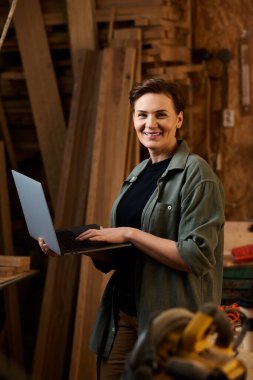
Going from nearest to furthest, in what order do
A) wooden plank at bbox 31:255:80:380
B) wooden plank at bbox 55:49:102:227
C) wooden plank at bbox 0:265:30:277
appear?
wooden plank at bbox 0:265:30:277 → wooden plank at bbox 31:255:80:380 → wooden plank at bbox 55:49:102:227

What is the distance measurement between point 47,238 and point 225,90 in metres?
2.80

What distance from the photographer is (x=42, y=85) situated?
4457 mm

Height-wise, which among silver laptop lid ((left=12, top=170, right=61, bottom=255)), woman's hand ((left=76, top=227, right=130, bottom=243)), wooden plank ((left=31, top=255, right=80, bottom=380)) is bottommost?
wooden plank ((left=31, top=255, right=80, bottom=380))

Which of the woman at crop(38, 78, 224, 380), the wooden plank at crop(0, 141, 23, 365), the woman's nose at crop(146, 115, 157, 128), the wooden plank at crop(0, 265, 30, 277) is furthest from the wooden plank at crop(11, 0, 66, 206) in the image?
the woman's nose at crop(146, 115, 157, 128)

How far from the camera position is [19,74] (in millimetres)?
4523

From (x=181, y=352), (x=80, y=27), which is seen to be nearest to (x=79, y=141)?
(x=80, y=27)

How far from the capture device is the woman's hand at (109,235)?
7.70 feet

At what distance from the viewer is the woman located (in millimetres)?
2291

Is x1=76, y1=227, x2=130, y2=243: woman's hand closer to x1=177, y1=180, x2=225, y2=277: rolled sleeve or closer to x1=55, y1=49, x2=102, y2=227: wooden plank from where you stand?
x1=177, y1=180, x2=225, y2=277: rolled sleeve

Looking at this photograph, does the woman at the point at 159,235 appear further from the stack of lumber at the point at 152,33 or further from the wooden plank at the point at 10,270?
the stack of lumber at the point at 152,33

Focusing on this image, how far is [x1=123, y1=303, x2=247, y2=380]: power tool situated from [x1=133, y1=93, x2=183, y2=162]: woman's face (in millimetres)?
1008

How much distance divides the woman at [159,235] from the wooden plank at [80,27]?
1.90 meters

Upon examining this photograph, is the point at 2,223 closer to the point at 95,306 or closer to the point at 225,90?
the point at 95,306

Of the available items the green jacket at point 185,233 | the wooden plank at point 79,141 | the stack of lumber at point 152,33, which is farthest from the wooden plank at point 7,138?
the green jacket at point 185,233
